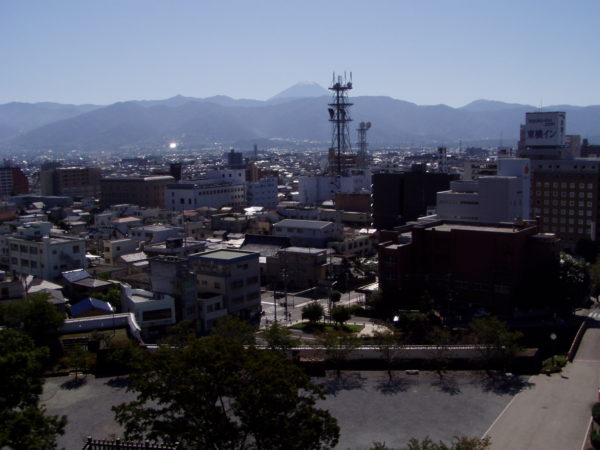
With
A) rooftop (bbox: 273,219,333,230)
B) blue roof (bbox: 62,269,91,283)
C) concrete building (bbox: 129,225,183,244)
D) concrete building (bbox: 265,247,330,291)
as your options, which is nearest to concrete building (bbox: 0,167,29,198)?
concrete building (bbox: 129,225,183,244)

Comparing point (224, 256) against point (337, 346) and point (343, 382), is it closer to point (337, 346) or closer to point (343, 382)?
point (337, 346)

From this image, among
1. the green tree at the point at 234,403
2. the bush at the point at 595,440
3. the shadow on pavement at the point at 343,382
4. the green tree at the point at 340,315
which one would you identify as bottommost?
the shadow on pavement at the point at 343,382

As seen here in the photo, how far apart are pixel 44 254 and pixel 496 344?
1739 centimetres

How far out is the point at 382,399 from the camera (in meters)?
15.4

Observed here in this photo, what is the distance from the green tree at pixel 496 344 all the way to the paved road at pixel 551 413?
89 cm

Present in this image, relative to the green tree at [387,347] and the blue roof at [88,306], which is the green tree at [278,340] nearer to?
the green tree at [387,347]

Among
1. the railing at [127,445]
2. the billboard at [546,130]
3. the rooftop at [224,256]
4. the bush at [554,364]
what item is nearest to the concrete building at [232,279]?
the rooftop at [224,256]

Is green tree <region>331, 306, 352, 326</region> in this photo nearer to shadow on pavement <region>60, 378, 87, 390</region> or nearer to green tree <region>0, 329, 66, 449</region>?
shadow on pavement <region>60, 378, 87, 390</region>

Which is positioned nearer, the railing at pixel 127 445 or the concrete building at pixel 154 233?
the railing at pixel 127 445

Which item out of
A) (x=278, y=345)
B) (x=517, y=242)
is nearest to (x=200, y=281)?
(x=278, y=345)

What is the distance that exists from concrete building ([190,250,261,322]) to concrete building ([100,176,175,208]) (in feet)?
121

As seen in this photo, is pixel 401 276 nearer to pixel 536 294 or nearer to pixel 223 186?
pixel 536 294

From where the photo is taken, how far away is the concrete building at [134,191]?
58344 millimetres

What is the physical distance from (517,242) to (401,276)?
4314mm
